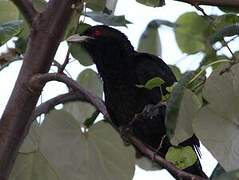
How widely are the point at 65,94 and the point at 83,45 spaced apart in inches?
17.4

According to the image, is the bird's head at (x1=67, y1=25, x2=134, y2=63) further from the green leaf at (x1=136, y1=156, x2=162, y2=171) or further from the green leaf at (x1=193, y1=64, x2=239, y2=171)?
the green leaf at (x1=193, y1=64, x2=239, y2=171)

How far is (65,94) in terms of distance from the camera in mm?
1643

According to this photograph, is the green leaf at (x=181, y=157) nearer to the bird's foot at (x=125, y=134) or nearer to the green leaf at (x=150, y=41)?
the bird's foot at (x=125, y=134)

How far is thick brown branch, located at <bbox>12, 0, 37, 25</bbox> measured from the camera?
4.58 ft

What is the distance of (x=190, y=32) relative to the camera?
210cm

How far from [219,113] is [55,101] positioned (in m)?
0.47

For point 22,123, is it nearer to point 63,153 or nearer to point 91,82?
point 63,153

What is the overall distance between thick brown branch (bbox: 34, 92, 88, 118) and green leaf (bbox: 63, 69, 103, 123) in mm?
350

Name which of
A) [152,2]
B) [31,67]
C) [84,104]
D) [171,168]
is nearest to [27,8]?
[31,67]

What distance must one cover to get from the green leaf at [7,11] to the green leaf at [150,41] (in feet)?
1.37

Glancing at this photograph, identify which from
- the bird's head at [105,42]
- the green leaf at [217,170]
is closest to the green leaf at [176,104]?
the green leaf at [217,170]

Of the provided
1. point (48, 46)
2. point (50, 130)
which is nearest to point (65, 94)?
point (50, 130)

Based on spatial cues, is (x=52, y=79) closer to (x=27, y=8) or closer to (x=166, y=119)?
(x=27, y=8)

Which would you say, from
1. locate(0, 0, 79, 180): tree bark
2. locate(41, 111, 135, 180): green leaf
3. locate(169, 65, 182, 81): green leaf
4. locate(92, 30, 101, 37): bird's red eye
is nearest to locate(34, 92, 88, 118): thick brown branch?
locate(41, 111, 135, 180): green leaf
